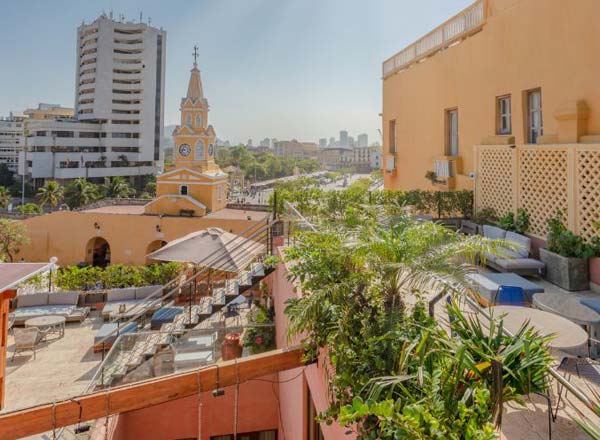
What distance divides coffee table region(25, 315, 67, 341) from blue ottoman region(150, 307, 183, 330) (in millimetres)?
3380

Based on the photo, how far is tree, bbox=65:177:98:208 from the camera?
53000 millimetres

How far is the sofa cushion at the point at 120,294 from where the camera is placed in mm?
14586

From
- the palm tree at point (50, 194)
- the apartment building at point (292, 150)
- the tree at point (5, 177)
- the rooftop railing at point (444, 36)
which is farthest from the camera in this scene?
the apartment building at point (292, 150)

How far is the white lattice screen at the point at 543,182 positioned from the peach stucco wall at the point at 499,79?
0.71 meters

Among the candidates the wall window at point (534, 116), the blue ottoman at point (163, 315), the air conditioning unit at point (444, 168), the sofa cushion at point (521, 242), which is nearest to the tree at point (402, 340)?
the sofa cushion at point (521, 242)

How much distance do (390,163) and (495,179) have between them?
743cm

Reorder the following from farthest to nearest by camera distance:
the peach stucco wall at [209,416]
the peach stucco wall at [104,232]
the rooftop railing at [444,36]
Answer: the peach stucco wall at [104,232], the rooftop railing at [444,36], the peach stucco wall at [209,416]

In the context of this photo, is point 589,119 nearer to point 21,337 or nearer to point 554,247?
point 554,247

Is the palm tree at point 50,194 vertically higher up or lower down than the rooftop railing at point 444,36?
lower down

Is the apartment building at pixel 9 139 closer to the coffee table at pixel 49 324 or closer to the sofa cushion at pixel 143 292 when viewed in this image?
the sofa cushion at pixel 143 292

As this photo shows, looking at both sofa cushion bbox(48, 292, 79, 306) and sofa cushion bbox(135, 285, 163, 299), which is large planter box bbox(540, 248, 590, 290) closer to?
sofa cushion bbox(135, 285, 163, 299)

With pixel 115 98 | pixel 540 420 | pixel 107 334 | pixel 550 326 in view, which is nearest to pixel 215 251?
pixel 107 334

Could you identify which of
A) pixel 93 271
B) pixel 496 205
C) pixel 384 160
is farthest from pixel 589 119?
pixel 93 271

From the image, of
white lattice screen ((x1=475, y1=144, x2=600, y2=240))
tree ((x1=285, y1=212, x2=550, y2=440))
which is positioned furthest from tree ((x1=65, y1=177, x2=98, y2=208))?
→ tree ((x1=285, y1=212, x2=550, y2=440))
